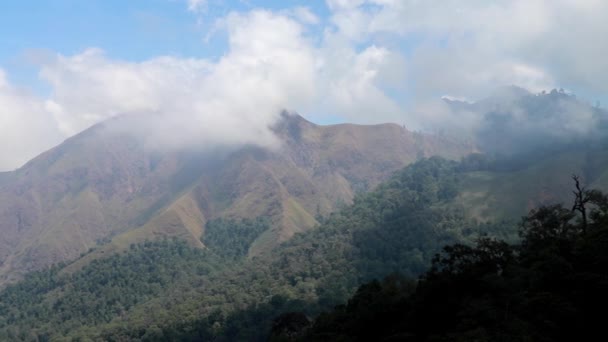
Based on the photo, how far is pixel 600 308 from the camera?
133ft

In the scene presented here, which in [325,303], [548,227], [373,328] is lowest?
[325,303]

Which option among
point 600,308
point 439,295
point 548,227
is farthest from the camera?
point 548,227

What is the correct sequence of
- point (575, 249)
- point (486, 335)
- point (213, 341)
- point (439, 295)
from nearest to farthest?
1. point (486, 335)
2. point (575, 249)
3. point (439, 295)
4. point (213, 341)

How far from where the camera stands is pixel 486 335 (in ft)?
123

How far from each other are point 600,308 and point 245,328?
146 meters

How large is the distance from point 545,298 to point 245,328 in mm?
144993

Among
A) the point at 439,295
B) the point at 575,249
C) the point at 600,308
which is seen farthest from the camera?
the point at 439,295

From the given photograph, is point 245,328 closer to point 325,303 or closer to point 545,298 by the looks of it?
point 325,303

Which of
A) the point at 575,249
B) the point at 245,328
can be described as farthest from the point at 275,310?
the point at 575,249

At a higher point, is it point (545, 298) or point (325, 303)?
point (545, 298)

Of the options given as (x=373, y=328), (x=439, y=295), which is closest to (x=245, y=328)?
(x=373, y=328)

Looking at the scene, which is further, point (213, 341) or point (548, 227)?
point (213, 341)

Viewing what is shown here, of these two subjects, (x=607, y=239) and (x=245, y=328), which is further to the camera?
(x=245, y=328)

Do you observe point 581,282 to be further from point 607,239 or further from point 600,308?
point 607,239
